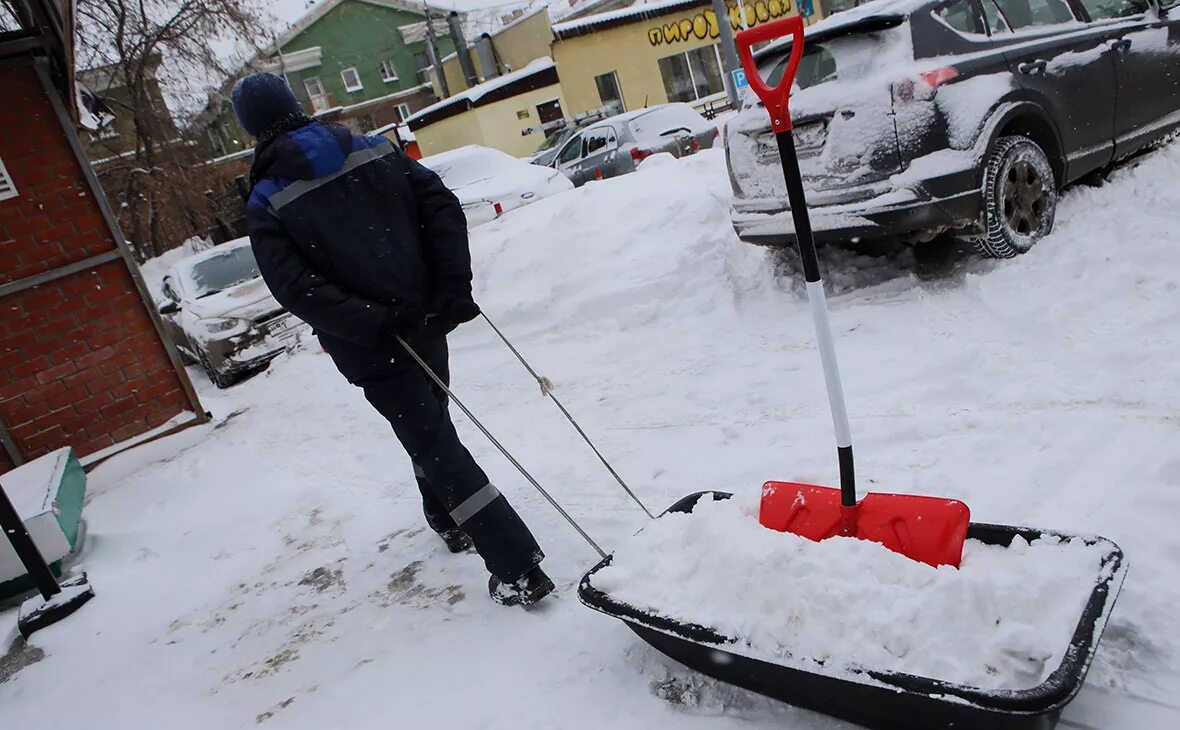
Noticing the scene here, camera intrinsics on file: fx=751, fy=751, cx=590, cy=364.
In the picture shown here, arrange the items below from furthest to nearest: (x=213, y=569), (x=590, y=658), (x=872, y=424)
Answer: (x=213, y=569) < (x=872, y=424) < (x=590, y=658)

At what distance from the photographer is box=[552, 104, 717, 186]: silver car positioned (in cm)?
1186

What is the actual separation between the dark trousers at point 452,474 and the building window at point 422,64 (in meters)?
39.6

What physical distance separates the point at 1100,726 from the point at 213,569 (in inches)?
143

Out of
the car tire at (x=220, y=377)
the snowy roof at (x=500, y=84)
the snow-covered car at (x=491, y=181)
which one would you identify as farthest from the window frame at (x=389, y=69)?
the car tire at (x=220, y=377)

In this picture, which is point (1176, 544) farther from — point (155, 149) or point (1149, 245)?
point (155, 149)

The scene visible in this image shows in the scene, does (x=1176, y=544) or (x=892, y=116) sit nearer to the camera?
(x=1176, y=544)

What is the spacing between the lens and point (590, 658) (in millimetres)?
2287

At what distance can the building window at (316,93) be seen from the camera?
37.1 m

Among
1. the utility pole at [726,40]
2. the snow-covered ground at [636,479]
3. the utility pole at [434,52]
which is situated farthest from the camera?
the utility pole at [434,52]

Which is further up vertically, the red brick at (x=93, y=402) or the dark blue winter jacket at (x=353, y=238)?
the dark blue winter jacket at (x=353, y=238)

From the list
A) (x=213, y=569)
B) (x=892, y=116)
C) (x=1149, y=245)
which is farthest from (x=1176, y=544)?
(x=213, y=569)

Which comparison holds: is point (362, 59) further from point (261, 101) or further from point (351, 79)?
point (261, 101)

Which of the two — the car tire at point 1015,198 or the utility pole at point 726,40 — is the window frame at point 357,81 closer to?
the utility pole at point 726,40

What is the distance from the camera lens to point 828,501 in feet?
7.02
